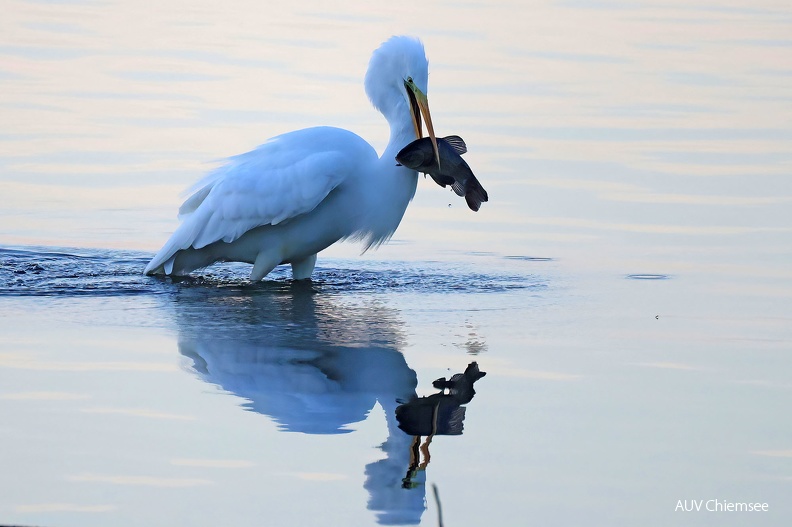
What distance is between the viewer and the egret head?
8.82 meters

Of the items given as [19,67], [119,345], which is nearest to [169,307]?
[119,345]

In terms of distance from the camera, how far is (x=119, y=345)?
7039mm

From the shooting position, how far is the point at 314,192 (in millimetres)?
8805

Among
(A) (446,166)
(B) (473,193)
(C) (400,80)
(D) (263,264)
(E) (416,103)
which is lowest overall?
(D) (263,264)

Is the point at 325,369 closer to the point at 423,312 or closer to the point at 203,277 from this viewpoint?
the point at 423,312

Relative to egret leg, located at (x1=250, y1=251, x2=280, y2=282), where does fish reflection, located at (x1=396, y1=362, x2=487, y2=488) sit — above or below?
below

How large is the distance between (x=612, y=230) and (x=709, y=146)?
322 cm

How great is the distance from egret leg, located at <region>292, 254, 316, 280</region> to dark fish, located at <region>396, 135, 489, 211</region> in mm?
1209

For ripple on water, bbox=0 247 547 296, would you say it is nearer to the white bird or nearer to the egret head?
the white bird

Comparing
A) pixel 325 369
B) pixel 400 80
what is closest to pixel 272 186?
pixel 400 80

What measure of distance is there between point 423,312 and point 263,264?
1590 mm

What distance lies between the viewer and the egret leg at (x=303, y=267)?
9.37m

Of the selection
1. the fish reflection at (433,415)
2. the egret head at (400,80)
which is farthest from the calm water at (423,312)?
the egret head at (400,80)

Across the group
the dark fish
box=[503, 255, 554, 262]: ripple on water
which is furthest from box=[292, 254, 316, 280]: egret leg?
box=[503, 255, 554, 262]: ripple on water
